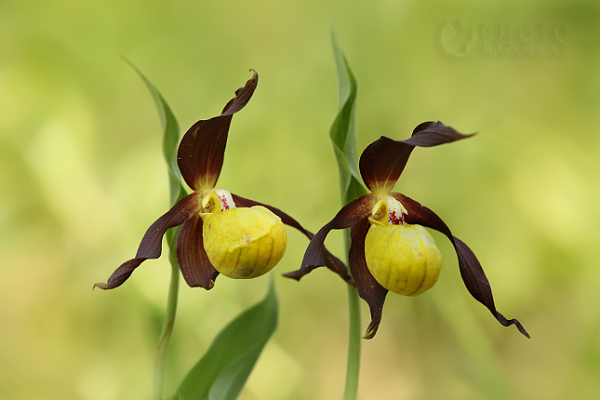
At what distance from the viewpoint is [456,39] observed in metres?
2.32

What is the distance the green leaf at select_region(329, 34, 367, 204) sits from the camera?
120 centimetres

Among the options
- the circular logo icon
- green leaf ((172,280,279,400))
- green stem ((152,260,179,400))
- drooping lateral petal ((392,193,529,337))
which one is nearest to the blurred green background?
the circular logo icon

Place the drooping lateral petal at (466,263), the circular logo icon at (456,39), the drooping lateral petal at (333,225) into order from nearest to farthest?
the drooping lateral petal at (333,225) < the drooping lateral petal at (466,263) < the circular logo icon at (456,39)

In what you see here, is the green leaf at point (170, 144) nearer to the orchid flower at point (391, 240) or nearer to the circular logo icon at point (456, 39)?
the orchid flower at point (391, 240)

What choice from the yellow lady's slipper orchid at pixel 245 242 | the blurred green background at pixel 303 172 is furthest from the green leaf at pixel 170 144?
the blurred green background at pixel 303 172

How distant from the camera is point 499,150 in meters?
2.73

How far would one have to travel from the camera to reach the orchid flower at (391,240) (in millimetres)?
1035

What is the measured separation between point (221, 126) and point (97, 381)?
5.85 ft

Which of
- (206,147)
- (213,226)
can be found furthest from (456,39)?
(213,226)

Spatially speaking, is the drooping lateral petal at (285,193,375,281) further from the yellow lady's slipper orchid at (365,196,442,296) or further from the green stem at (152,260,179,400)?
the green stem at (152,260,179,400)

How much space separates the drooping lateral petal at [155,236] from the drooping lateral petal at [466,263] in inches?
20.5

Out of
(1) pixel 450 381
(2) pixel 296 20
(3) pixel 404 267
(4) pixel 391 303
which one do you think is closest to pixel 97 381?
(4) pixel 391 303

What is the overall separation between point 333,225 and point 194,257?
37 cm

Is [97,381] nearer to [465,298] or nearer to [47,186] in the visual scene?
[47,186]
